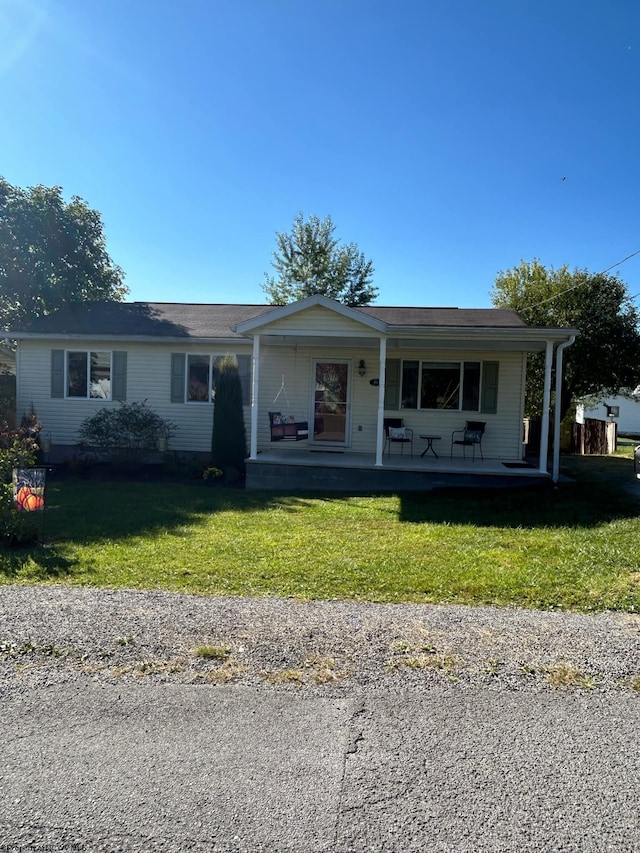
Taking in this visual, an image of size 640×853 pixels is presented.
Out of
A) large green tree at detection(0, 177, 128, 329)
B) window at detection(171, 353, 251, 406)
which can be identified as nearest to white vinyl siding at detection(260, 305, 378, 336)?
window at detection(171, 353, 251, 406)

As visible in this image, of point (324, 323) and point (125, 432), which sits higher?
point (324, 323)

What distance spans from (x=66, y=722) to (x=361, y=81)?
38.3 ft

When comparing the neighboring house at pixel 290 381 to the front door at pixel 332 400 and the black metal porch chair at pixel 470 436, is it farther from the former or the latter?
the black metal porch chair at pixel 470 436

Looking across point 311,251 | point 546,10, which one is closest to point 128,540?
point 546,10

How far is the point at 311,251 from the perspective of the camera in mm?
30641

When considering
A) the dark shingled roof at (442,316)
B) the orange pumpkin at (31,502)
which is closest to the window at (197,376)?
the dark shingled roof at (442,316)

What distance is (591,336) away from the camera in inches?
738

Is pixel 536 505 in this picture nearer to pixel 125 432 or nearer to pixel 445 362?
pixel 445 362

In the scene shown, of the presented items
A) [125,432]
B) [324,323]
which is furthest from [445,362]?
[125,432]

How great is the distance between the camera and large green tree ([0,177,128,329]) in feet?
62.2

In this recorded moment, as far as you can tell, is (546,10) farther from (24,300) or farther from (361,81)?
(24,300)

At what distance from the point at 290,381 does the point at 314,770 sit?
36.2 feet

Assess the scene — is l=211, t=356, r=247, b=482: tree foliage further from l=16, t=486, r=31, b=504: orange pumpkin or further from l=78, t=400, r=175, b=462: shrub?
l=16, t=486, r=31, b=504: orange pumpkin

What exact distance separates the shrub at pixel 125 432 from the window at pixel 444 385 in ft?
18.0
